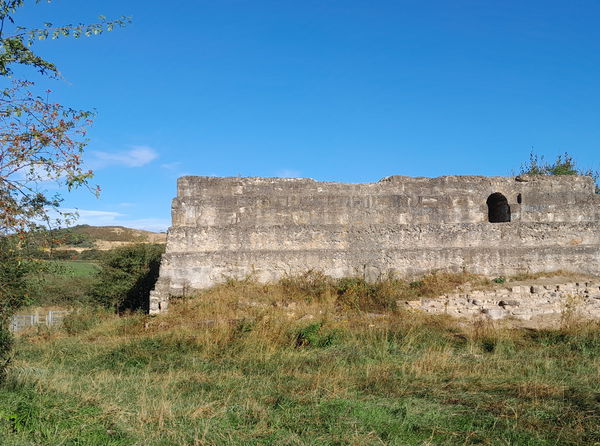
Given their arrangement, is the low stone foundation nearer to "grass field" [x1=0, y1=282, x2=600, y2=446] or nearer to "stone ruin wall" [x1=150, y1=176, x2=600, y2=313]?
"grass field" [x1=0, y1=282, x2=600, y2=446]

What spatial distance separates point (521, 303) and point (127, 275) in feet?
43.6

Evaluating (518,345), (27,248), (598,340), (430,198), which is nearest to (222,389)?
(27,248)

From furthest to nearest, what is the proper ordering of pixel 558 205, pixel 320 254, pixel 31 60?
pixel 558 205
pixel 320 254
pixel 31 60

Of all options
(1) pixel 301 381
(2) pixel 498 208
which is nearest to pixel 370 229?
(2) pixel 498 208

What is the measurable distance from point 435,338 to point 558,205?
7485 millimetres

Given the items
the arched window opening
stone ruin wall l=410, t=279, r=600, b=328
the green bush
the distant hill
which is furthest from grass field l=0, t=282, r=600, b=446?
the green bush

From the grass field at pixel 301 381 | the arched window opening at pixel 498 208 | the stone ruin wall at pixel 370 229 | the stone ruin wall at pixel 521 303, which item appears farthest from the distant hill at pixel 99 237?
the arched window opening at pixel 498 208

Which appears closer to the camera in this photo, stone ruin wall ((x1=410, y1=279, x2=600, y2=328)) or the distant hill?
the distant hill

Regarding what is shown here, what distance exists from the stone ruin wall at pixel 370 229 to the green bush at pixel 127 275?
4.75 meters

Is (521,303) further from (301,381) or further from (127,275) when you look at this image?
(127,275)

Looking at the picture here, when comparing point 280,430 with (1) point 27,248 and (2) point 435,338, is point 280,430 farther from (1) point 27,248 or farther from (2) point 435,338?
(2) point 435,338

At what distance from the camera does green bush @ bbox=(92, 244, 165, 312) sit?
1756 cm

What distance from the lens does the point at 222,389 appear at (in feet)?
21.4

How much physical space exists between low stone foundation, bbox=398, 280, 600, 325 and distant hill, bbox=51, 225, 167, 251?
8.19m
